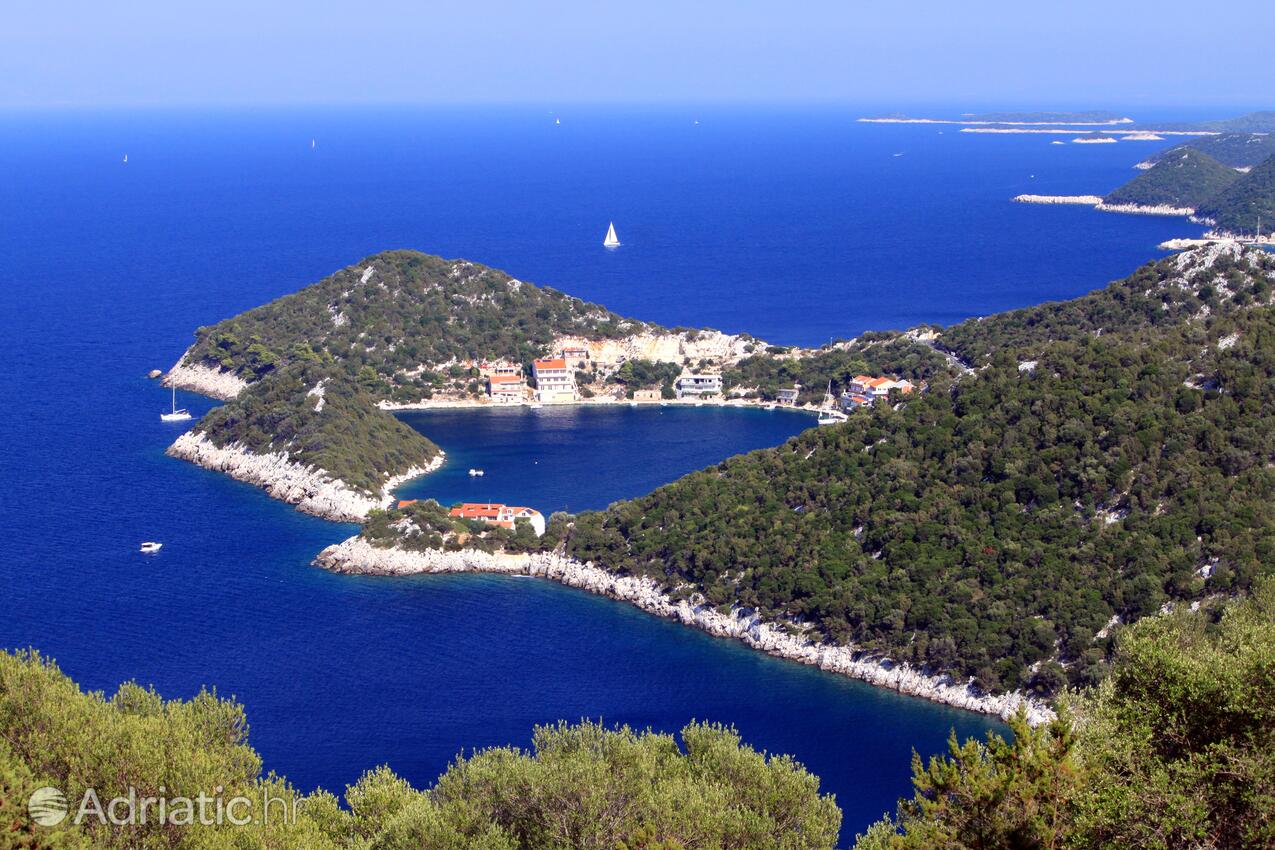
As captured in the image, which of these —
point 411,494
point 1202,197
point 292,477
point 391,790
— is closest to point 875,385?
point 411,494

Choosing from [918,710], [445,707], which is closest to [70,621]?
[445,707]

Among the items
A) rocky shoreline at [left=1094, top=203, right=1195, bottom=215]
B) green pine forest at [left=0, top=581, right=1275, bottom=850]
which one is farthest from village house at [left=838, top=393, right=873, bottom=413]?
rocky shoreline at [left=1094, top=203, right=1195, bottom=215]

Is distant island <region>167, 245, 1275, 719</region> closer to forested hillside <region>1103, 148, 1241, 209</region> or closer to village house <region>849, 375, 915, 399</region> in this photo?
village house <region>849, 375, 915, 399</region>

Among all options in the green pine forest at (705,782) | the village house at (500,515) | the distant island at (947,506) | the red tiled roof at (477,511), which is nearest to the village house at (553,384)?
the distant island at (947,506)

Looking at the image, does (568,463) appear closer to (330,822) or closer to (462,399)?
(462,399)

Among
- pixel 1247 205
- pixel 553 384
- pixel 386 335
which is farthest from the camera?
pixel 1247 205

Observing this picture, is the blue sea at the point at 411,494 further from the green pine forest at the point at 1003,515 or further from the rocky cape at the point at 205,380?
the green pine forest at the point at 1003,515

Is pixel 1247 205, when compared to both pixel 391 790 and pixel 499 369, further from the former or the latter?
pixel 391 790
